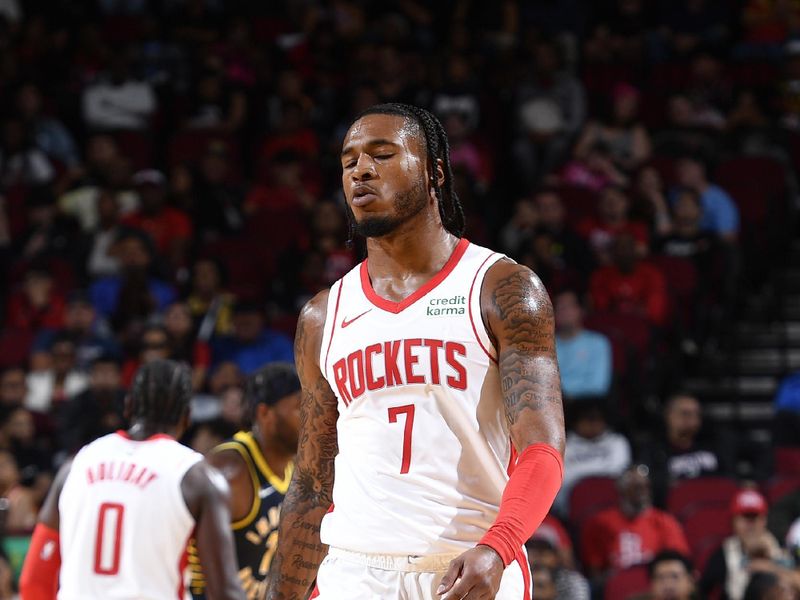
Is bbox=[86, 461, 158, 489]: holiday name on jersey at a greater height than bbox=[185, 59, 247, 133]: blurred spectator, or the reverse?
bbox=[185, 59, 247, 133]: blurred spectator

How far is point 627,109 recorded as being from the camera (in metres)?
11.8

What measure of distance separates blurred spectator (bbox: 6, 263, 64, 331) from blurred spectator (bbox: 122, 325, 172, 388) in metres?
1.09

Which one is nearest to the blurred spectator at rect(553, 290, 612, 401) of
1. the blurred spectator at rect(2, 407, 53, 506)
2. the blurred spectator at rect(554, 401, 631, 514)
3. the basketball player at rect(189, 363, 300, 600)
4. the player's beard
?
the blurred spectator at rect(554, 401, 631, 514)

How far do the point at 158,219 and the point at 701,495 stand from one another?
5.08 m

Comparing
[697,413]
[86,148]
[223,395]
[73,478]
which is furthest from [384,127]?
[86,148]

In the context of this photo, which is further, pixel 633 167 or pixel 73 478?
pixel 633 167

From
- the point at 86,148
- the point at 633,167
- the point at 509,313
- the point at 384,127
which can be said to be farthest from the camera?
the point at 86,148

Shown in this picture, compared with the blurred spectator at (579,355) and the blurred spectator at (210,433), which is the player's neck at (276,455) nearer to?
the blurred spectator at (210,433)

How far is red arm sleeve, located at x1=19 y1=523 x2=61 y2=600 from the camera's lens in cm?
429

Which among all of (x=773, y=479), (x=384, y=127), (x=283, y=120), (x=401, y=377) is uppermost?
(x=283, y=120)

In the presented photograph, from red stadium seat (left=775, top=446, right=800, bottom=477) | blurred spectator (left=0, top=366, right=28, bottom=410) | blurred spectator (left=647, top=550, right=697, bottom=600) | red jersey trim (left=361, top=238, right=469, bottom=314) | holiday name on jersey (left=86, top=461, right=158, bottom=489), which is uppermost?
red jersey trim (left=361, top=238, right=469, bottom=314)

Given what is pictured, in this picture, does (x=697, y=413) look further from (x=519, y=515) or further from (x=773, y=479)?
(x=519, y=515)

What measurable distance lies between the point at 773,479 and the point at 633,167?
3749 millimetres

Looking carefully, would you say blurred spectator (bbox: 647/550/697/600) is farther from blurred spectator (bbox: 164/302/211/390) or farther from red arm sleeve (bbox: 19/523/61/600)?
red arm sleeve (bbox: 19/523/61/600)
